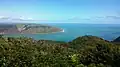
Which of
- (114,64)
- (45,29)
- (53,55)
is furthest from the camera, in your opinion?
(45,29)

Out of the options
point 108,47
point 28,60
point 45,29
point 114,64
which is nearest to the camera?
point 28,60

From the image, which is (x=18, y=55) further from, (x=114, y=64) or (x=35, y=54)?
(x=114, y=64)

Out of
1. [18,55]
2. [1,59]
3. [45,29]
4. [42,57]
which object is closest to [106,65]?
[42,57]

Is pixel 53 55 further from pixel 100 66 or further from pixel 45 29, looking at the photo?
pixel 45 29

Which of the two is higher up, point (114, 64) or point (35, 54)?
point (35, 54)

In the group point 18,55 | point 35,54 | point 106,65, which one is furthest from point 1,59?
A: point 106,65

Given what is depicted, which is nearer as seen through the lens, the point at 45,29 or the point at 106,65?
the point at 106,65

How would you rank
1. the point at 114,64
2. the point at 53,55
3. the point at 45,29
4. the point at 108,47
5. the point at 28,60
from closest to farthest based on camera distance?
the point at 28,60 < the point at 53,55 < the point at 114,64 < the point at 108,47 < the point at 45,29

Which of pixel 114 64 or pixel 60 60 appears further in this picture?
pixel 114 64

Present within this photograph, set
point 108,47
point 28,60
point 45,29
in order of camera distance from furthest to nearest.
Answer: point 45,29, point 108,47, point 28,60
